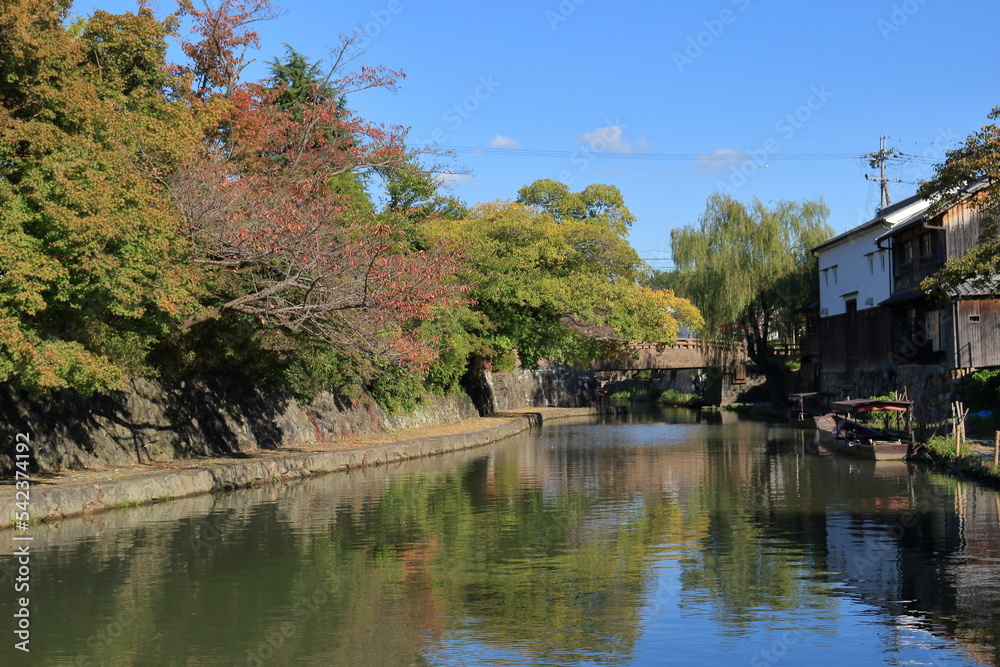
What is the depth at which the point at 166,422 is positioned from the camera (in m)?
27.7

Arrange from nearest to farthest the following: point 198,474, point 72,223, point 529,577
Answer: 1. point 529,577
2. point 72,223
3. point 198,474

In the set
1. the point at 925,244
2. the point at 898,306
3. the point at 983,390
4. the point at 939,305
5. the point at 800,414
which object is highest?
the point at 925,244

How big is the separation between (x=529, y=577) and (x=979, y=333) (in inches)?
1179

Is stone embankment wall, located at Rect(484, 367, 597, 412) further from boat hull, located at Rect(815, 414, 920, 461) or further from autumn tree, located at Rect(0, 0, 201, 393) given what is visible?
autumn tree, located at Rect(0, 0, 201, 393)

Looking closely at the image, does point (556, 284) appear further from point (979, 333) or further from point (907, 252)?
point (979, 333)

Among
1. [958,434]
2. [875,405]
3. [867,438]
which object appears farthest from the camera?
[875,405]

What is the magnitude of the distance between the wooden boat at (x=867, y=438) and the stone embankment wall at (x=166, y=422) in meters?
17.4

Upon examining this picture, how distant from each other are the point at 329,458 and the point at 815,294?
40879 millimetres

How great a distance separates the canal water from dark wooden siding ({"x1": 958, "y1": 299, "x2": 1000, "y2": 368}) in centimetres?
1404

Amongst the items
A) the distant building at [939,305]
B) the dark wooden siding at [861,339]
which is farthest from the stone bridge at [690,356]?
the distant building at [939,305]

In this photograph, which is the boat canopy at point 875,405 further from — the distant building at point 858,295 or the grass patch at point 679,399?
the grass patch at point 679,399

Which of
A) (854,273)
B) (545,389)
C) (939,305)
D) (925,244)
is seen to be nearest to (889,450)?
(939,305)

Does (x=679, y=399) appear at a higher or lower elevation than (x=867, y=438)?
higher

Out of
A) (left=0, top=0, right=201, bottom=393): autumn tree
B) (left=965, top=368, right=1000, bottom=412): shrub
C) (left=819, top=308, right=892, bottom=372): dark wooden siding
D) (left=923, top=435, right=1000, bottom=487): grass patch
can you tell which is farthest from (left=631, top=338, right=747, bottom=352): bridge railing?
(left=0, top=0, right=201, bottom=393): autumn tree
